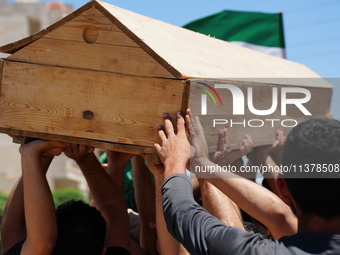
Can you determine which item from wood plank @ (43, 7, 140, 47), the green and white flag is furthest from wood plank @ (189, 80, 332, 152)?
the green and white flag

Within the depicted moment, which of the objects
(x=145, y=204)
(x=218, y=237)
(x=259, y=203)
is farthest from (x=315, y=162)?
(x=145, y=204)

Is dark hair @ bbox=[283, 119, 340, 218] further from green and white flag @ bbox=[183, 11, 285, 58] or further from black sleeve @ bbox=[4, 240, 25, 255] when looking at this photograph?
green and white flag @ bbox=[183, 11, 285, 58]

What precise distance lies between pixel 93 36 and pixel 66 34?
141 mm

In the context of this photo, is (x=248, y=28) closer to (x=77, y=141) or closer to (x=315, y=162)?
(x=77, y=141)

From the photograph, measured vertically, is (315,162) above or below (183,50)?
below

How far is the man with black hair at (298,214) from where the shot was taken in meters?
1.89

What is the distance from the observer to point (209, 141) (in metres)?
2.90

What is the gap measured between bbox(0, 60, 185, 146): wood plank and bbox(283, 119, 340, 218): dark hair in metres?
0.78

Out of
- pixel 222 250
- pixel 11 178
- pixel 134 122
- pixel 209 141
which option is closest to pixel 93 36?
pixel 134 122

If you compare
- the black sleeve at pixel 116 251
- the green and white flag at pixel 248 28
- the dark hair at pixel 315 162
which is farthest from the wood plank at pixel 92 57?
the green and white flag at pixel 248 28

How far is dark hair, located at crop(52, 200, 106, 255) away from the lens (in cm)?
292

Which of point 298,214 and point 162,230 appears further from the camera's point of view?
point 162,230

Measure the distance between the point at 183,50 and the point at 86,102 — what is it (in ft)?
1.99

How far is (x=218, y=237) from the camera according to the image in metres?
1.93
